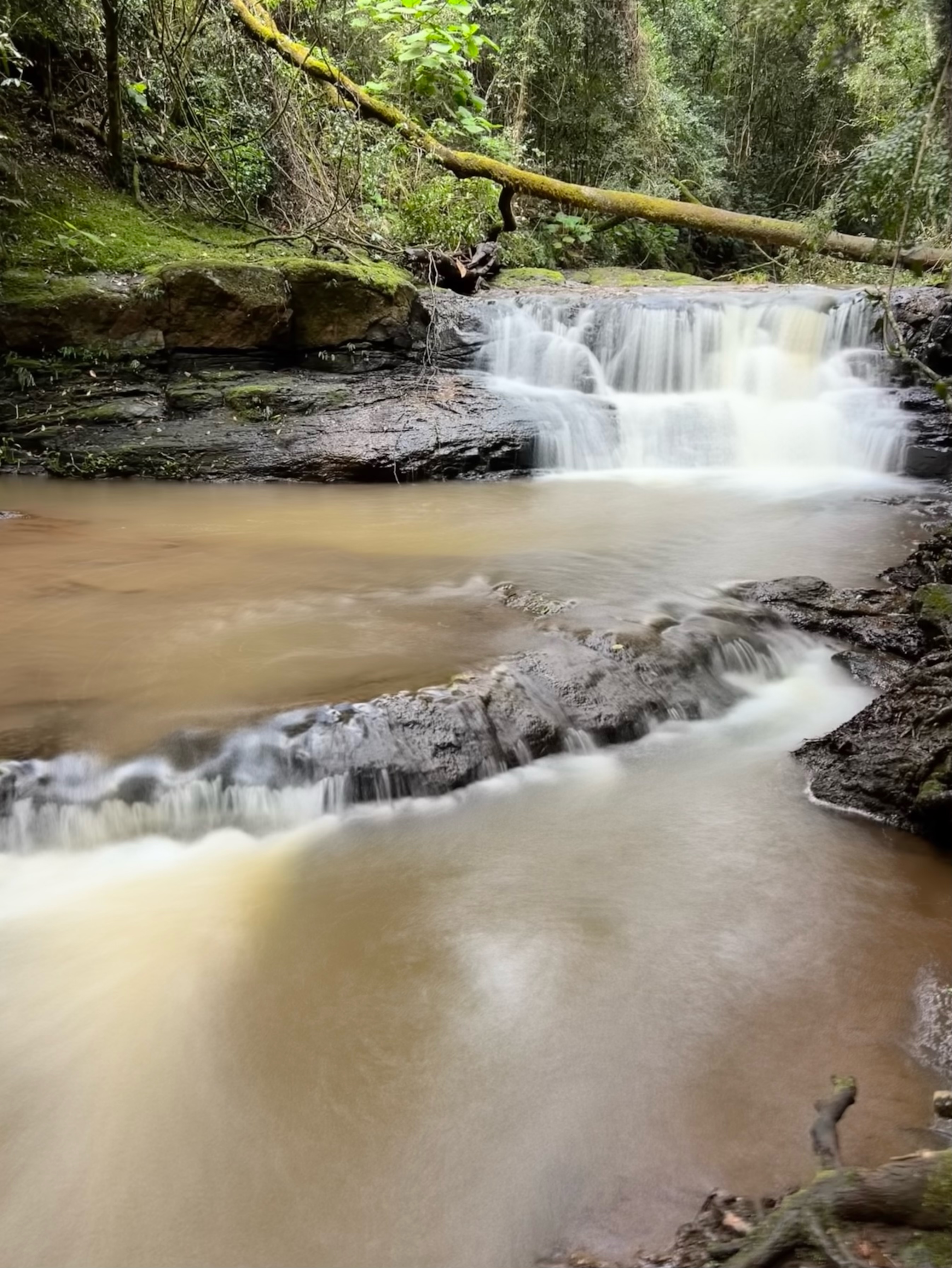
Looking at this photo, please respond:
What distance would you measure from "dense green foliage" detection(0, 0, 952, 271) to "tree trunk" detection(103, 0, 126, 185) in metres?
0.24

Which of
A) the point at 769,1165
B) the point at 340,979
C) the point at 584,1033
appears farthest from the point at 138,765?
the point at 769,1165

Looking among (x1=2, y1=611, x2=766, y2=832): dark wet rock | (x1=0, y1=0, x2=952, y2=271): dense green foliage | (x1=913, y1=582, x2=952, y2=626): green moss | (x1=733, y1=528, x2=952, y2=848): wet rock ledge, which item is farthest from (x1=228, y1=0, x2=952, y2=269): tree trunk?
(x1=2, y1=611, x2=766, y2=832): dark wet rock

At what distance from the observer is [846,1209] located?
1.42 meters

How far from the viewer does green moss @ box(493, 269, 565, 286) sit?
13.0 meters

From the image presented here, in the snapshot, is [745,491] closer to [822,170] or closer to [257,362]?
[257,362]

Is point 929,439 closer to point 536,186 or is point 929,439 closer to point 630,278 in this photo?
point 536,186

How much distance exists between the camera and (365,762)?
3.32 metres

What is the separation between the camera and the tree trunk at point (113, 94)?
29.5 feet

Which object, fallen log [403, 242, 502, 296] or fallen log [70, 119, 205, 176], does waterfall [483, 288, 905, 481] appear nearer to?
fallen log [403, 242, 502, 296]

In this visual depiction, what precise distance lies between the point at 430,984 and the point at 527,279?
42.0 feet

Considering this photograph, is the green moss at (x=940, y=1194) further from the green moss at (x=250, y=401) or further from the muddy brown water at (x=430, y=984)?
the green moss at (x=250, y=401)

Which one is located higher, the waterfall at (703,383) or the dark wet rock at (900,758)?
the waterfall at (703,383)

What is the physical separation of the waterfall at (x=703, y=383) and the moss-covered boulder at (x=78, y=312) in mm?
3769

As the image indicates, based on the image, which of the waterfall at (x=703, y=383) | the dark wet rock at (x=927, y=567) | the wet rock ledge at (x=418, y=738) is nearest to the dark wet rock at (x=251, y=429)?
the waterfall at (x=703, y=383)
